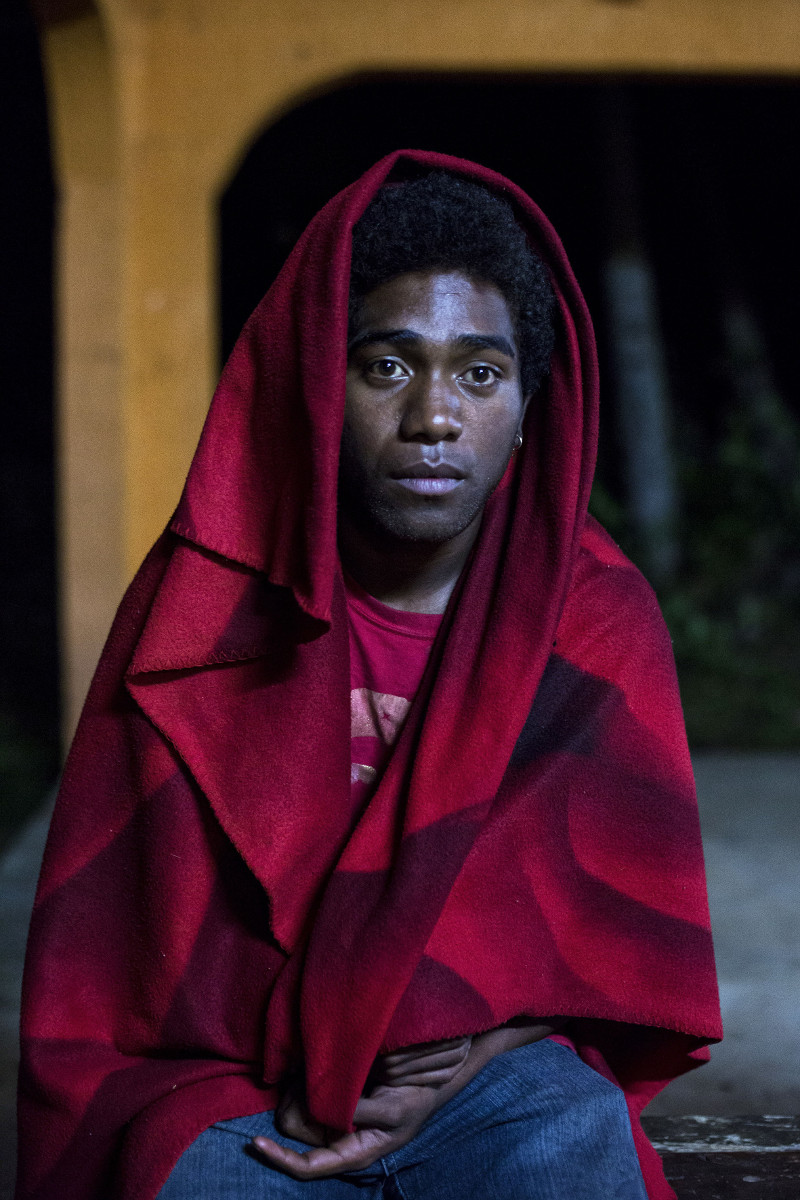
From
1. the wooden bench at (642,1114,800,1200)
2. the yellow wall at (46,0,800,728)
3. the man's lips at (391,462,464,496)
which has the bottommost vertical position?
the wooden bench at (642,1114,800,1200)

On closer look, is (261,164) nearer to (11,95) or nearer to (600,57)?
(11,95)

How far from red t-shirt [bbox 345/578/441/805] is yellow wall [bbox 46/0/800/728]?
3.26m

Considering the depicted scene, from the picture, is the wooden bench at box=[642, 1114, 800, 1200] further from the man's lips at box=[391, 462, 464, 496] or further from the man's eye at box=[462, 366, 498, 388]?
the man's eye at box=[462, 366, 498, 388]

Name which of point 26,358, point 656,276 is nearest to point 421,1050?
point 26,358

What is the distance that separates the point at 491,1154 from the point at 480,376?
98 cm

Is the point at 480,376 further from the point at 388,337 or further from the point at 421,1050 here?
the point at 421,1050

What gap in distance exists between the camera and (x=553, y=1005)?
1551 mm

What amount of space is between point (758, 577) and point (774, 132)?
392 centimetres

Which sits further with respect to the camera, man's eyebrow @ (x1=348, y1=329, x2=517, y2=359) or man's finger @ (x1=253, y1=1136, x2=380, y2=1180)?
man's eyebrow @ (x1=348, y1=329, x2=517, y2=359)

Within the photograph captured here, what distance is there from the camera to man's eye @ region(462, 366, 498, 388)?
164 centimetres

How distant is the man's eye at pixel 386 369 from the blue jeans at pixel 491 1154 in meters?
0.91

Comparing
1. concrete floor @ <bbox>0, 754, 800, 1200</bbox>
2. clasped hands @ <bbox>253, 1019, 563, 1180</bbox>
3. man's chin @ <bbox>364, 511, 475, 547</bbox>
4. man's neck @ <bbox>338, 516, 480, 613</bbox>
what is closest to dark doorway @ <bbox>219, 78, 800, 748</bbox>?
concrete floor @ <bbox>0, 754, 800, 1200</bbox>

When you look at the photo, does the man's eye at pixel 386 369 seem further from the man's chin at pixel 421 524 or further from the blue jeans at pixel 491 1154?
the blue jeans at pixel 491 1154

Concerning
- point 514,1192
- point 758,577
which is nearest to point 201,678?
point 514,1192
